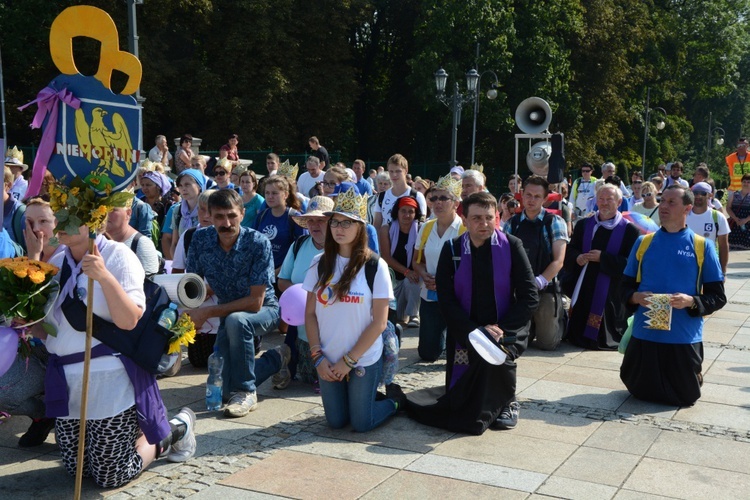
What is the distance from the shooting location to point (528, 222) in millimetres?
8586

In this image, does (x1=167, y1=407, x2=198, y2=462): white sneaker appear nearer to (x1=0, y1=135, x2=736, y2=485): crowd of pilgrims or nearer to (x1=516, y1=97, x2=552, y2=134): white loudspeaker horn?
(x1=0, y1=135, x2=736, y2=485): crowd of pilgrims

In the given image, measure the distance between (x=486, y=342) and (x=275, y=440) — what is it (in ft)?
5.14

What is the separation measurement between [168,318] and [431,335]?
377cm

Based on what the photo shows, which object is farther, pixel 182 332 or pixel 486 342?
pixel 486 342

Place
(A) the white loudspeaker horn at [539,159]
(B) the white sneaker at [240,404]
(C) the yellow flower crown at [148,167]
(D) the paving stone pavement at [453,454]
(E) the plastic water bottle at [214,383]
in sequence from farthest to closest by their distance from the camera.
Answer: (A) the white loudspeaker horn at [539,159] → (C) the yellow flower crown at [148,167] → (E) the plastic water bottle at [214,383] → (B) the white sneaker at [240,404] → (D) the paving stone pavement at [453,454]

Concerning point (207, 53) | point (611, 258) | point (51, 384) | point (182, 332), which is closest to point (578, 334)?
point (611, 258)

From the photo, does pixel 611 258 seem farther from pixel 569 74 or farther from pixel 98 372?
pixel 569 74

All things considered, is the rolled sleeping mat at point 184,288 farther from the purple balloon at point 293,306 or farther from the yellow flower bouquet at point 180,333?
the yellow flower bouquet at point 180,333

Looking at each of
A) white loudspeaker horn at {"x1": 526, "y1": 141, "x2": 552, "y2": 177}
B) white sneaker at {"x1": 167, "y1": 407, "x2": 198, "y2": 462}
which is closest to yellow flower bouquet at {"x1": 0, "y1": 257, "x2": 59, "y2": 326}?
white sneaker at {"x1": 167, "y1": 407, "x2": 198, "y2": 462}

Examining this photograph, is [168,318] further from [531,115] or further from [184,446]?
[531,115]

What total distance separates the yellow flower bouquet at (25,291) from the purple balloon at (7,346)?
0.09m

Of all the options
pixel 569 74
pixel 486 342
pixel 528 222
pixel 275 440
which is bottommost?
pixel 275 440

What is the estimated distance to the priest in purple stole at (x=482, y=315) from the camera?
602 centimetres

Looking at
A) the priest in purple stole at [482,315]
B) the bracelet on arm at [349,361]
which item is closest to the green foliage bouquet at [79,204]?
the bracelet on arm at [349,361]
